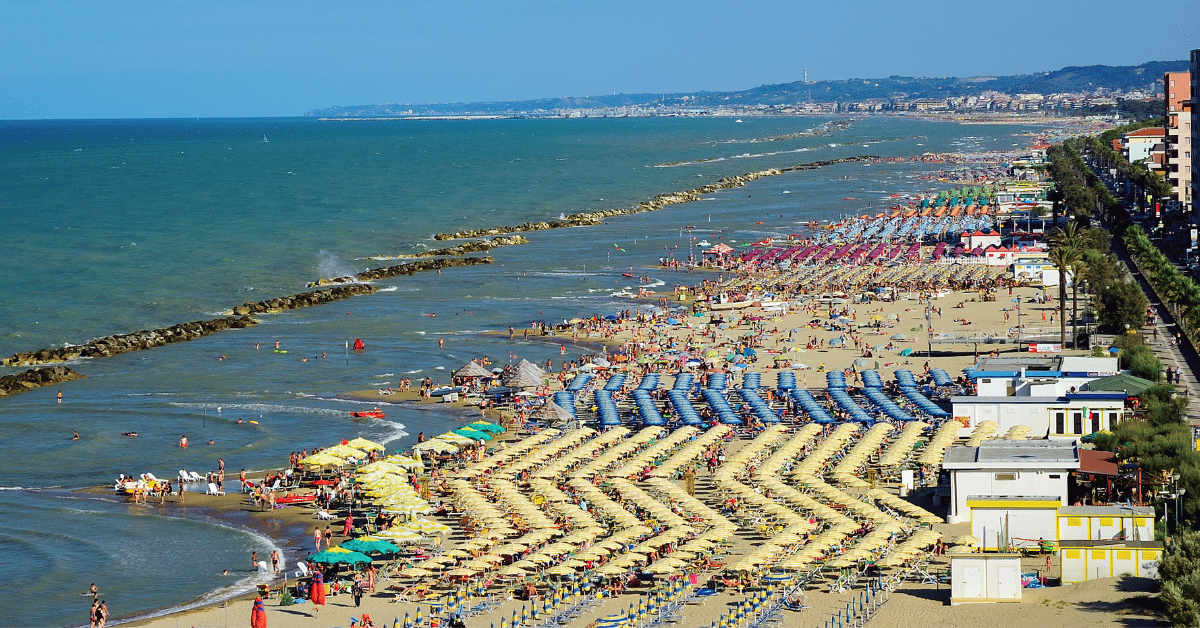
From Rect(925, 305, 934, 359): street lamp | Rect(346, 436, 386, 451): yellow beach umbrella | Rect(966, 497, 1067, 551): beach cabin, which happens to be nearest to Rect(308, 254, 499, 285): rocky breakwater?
Rect(925, 305, 934, 359): street lamp

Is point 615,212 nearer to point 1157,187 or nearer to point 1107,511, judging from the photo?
point 1157,187

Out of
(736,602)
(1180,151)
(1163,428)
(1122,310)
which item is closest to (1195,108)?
(1180,151)

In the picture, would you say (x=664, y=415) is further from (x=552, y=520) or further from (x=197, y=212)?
(x=197, y=212)

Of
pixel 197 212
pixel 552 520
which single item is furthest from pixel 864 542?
pixel 197 212

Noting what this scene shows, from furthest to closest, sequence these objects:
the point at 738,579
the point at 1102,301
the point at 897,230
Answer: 1. the point at 897,230
2. the point at 1102,301
3. the point at 738,579

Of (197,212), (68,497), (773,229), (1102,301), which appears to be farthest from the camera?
(197,212)

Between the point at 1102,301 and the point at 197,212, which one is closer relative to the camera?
the point at 1102,301

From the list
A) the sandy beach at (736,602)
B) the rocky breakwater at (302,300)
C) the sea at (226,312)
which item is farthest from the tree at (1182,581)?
the rocky breakwater at (302,300)
